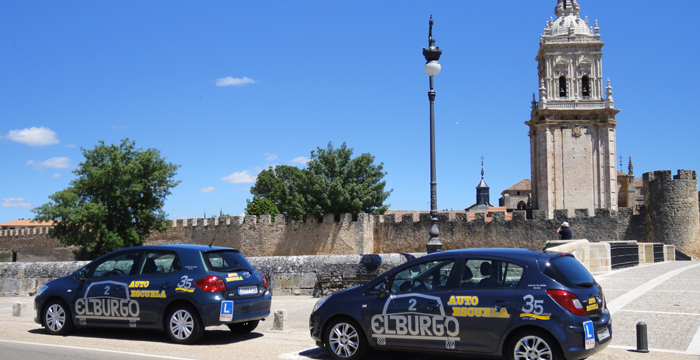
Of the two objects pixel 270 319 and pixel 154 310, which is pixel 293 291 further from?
pixel 154 310

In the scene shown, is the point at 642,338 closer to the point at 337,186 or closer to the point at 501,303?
the point at 501,303

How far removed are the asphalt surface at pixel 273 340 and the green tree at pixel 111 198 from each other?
25.4m

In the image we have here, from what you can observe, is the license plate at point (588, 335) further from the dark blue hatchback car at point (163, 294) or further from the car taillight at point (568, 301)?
the dark blue hatchback car at point (163, 294)

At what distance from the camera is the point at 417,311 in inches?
246

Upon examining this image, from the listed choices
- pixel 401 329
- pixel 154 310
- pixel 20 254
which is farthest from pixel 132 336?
pixel 20 254

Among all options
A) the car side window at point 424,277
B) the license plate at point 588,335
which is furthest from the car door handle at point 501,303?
the license plate at point 588,335

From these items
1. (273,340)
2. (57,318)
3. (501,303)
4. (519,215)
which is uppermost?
(519,215)

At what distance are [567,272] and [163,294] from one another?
510cm

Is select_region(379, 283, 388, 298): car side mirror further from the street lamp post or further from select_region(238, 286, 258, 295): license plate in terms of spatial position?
the street lamp post

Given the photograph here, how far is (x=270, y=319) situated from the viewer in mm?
10266

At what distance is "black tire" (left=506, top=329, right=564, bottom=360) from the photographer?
5.59 m

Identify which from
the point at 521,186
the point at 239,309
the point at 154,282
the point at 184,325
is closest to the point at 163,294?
the point at 154,282

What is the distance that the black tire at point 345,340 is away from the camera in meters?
6.53

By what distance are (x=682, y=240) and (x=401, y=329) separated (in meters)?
29.6
